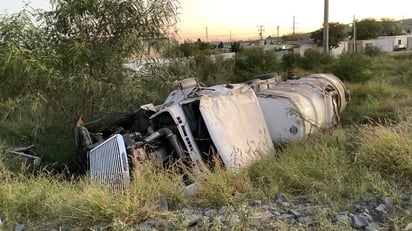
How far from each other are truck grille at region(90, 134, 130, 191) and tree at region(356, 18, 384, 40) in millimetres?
83233

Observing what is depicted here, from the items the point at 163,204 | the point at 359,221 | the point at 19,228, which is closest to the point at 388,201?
the point at 359,221

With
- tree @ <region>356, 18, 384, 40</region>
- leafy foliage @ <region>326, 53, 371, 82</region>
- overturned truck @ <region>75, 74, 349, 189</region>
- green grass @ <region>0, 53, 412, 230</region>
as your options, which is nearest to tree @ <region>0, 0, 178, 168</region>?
overturned truck @ <region>75, 74, 349, 189</region>

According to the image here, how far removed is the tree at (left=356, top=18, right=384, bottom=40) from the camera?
8325 cm

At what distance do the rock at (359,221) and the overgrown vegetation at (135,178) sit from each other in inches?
8.0

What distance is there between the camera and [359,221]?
11.0 ft

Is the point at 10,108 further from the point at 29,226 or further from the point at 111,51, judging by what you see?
the point at 29,226

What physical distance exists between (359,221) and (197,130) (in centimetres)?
303

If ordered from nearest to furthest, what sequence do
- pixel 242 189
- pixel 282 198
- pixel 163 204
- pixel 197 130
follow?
pixel 163 204 < pixel 282 198 < pixel 242 189 < pixel 197 130

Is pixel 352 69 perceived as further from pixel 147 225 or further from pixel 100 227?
pixel 100 227

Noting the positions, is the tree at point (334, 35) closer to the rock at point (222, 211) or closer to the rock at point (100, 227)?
the rock at point (222, 211)

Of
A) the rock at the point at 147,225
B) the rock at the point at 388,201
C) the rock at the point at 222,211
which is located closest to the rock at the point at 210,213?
the rock at the point at 222,211

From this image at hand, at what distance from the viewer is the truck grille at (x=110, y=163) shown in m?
4.93

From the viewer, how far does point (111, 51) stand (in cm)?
827

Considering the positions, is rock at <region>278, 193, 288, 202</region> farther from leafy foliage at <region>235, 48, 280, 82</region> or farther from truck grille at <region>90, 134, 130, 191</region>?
leafy foliage at <region>235, 48, 280, 82</region>
